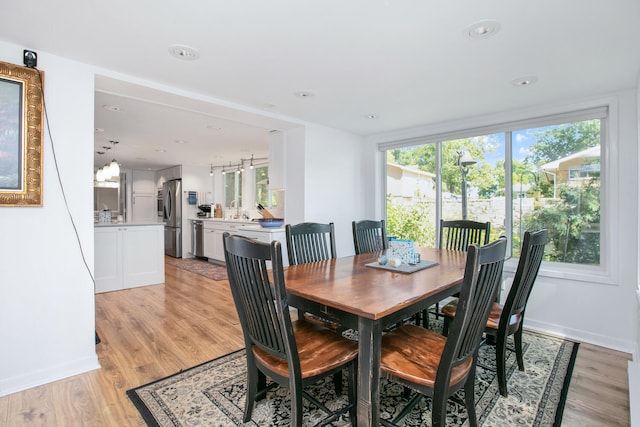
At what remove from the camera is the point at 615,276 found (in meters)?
2.80

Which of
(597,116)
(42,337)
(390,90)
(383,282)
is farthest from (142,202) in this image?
(597,116)

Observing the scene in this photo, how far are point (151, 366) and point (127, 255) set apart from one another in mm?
2705

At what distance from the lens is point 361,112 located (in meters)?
3.49

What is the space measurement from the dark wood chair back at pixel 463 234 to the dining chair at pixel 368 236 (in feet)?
2.07

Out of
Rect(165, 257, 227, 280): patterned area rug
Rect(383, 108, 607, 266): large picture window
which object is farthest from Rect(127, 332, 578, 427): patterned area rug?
Rect(165, 257, 227, 280): patterned area rug

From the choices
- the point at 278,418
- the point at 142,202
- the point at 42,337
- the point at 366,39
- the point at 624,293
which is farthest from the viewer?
the point at 142,202

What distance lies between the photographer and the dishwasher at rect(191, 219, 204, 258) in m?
7.06

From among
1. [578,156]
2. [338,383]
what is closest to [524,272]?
[338,383]

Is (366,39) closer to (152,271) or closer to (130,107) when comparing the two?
(130,107)

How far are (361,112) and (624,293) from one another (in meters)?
2.92

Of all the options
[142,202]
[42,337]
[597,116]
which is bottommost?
[42,337]

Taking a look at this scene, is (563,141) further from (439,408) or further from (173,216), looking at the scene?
(173,216)

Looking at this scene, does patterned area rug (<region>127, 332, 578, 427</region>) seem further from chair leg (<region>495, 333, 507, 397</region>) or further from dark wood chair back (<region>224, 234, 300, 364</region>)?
dark wood chair back (<region>224, 234, 300, 364</region>)

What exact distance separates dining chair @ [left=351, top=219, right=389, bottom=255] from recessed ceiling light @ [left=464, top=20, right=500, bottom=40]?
168 cm
